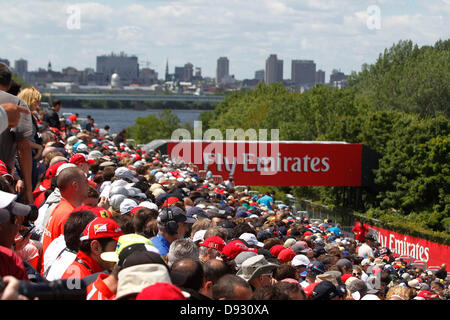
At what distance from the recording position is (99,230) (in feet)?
18.5

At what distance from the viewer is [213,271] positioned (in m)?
6.10

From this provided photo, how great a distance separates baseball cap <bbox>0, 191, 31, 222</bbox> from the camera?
4.38 metres

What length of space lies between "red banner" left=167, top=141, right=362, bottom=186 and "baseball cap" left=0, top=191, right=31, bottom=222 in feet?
130

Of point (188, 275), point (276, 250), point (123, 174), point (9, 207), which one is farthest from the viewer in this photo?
point (123, 174)

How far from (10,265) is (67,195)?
2.55 meters

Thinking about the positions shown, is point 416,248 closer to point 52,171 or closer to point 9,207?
point 52,171

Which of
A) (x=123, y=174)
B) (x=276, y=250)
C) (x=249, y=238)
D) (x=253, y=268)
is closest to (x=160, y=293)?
(x=253, y=268)

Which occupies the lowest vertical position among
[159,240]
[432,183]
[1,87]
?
[432,183]

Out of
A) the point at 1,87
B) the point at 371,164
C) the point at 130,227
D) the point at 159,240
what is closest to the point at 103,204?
the point at 130,227

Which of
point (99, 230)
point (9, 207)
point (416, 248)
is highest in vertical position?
point (9, 207)

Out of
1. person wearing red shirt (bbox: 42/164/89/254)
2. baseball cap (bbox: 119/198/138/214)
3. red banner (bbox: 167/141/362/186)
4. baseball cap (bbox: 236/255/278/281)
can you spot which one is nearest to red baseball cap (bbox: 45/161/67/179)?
baseball cap (bbox: 119/198/138/214)

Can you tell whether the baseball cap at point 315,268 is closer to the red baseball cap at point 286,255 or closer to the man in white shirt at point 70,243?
the red baseball cap at point 286,255
